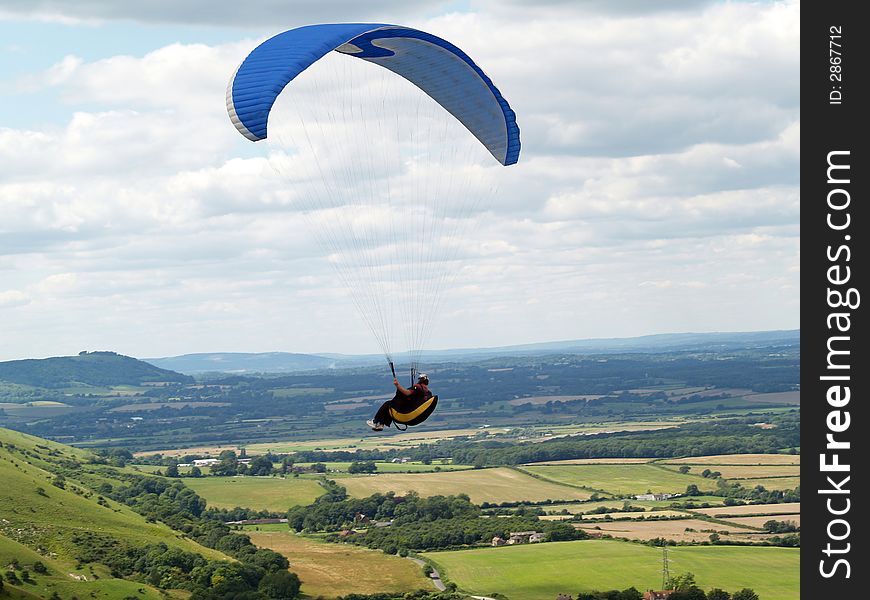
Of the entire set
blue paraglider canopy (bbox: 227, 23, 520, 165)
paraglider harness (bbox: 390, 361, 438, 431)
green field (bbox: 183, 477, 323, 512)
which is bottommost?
green field (bbox: 183, 477, 323, 512)

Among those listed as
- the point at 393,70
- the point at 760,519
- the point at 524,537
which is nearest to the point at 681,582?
the point at 524,537

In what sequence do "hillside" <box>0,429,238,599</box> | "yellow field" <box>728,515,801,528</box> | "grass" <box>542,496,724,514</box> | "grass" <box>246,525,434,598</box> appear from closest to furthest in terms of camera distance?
1. "hillside" <box>0,429,238,599</box>
2. "grass" <box>246,525,434,598</box>
3. "yellow field" <box>728,515,801,528</box>
4. "grass" <box>542,496,724,514</box>

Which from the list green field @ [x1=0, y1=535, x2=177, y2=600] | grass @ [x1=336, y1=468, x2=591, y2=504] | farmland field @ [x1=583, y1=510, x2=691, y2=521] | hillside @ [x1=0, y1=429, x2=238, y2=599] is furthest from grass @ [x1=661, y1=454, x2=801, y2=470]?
green field @ [x1=0, y1=535, x2=177, y2=600]

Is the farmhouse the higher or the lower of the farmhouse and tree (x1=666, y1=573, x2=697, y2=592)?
the lower

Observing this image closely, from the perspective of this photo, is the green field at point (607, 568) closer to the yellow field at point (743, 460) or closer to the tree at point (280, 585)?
the tree at point (280, 585)

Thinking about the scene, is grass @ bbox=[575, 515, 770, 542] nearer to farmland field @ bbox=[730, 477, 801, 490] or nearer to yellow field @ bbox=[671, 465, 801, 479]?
farmland field @ bbox=[730, 477, 801, 490]
